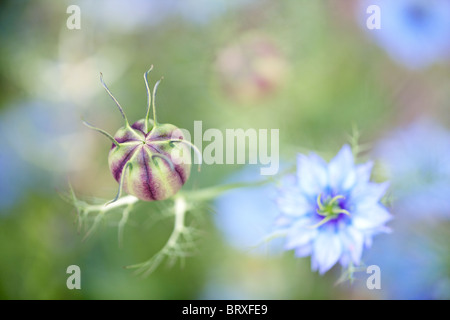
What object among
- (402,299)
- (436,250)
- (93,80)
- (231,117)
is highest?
(93,80)

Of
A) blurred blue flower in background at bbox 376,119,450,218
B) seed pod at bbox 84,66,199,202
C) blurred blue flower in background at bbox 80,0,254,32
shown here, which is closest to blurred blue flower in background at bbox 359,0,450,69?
blurred blue flower in background at bbox 376,119,450,218

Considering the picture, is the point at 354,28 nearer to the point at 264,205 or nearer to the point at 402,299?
the point at 264,205

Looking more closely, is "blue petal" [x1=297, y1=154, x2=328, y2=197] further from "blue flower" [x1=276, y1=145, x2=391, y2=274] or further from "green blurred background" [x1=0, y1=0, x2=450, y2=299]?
"green blurred background" [x1=0, y1=0, x2=450, y2=299]

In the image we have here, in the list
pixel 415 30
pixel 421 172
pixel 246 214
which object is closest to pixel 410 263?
pixel 421 172

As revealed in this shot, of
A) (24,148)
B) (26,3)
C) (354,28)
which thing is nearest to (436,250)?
(354,28)

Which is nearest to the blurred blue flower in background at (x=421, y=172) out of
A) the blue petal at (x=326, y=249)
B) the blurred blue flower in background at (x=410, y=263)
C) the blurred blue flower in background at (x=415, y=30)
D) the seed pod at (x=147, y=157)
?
the blurred blue flower in background at (x=410, y=263)

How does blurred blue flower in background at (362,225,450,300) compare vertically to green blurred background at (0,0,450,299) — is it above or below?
below

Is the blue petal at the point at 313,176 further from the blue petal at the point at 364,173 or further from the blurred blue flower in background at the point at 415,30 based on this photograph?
the blurred blue flower in background at the point at 415,30
